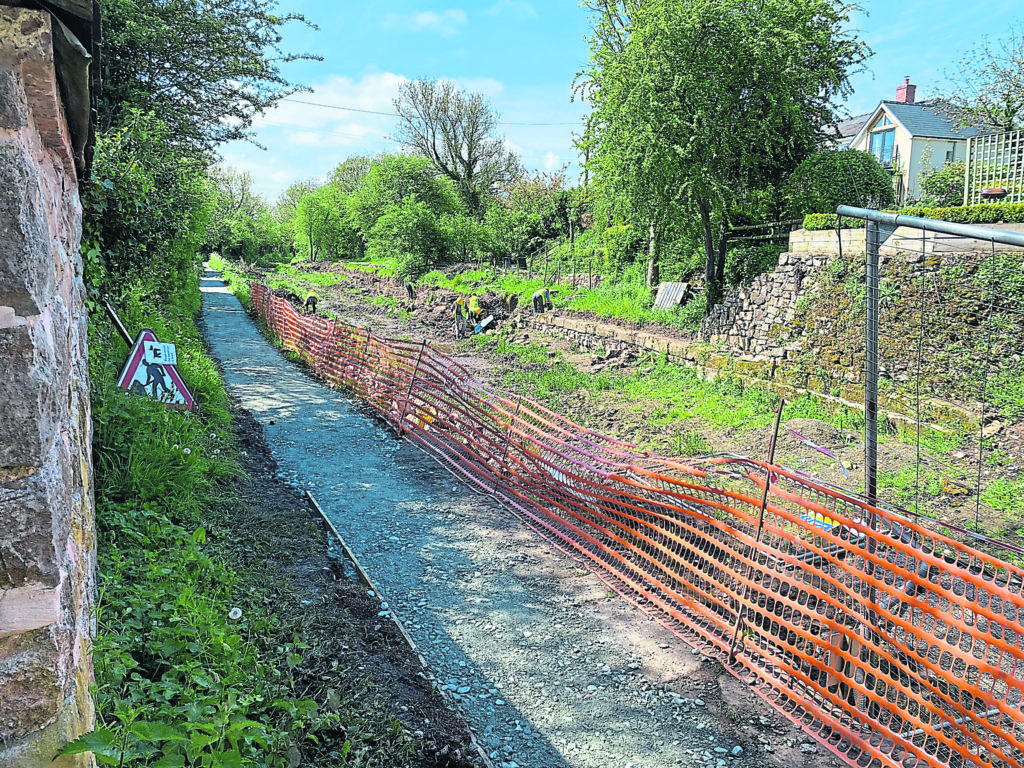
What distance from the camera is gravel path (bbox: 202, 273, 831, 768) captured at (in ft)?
10.8

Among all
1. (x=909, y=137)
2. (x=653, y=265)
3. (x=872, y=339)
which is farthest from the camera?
(x=909, y=137)

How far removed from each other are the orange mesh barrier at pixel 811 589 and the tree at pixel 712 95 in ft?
28.1

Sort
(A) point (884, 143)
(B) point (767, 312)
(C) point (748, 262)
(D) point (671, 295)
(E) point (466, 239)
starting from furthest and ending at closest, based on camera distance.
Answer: (A) point (884, 143) → (E) point (466, 239) → (D) point (671, 295) → (C) point (748, 262) → (B) point (767, 312)

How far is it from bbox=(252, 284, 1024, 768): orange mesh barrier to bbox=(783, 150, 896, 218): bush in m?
9.74

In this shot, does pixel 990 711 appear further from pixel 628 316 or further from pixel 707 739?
pixel 628 316

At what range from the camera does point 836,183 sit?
541 inches

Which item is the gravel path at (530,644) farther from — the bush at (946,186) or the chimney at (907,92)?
the chimney at (907,92)

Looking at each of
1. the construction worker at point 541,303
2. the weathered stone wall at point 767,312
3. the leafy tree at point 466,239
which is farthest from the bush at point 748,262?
the leafy tree at point 466,239

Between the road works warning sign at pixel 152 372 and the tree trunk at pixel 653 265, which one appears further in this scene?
the tree trunk at pixel 653 265

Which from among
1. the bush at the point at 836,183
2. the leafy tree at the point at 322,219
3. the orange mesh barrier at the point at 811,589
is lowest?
the orange mesh barrier at the point at 811,589

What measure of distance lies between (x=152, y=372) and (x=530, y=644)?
13.5 feet

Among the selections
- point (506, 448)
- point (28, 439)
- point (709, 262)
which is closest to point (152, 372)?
point (506, 448)

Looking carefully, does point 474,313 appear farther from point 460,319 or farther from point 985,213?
point 985,213

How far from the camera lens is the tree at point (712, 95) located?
42.4 ft
